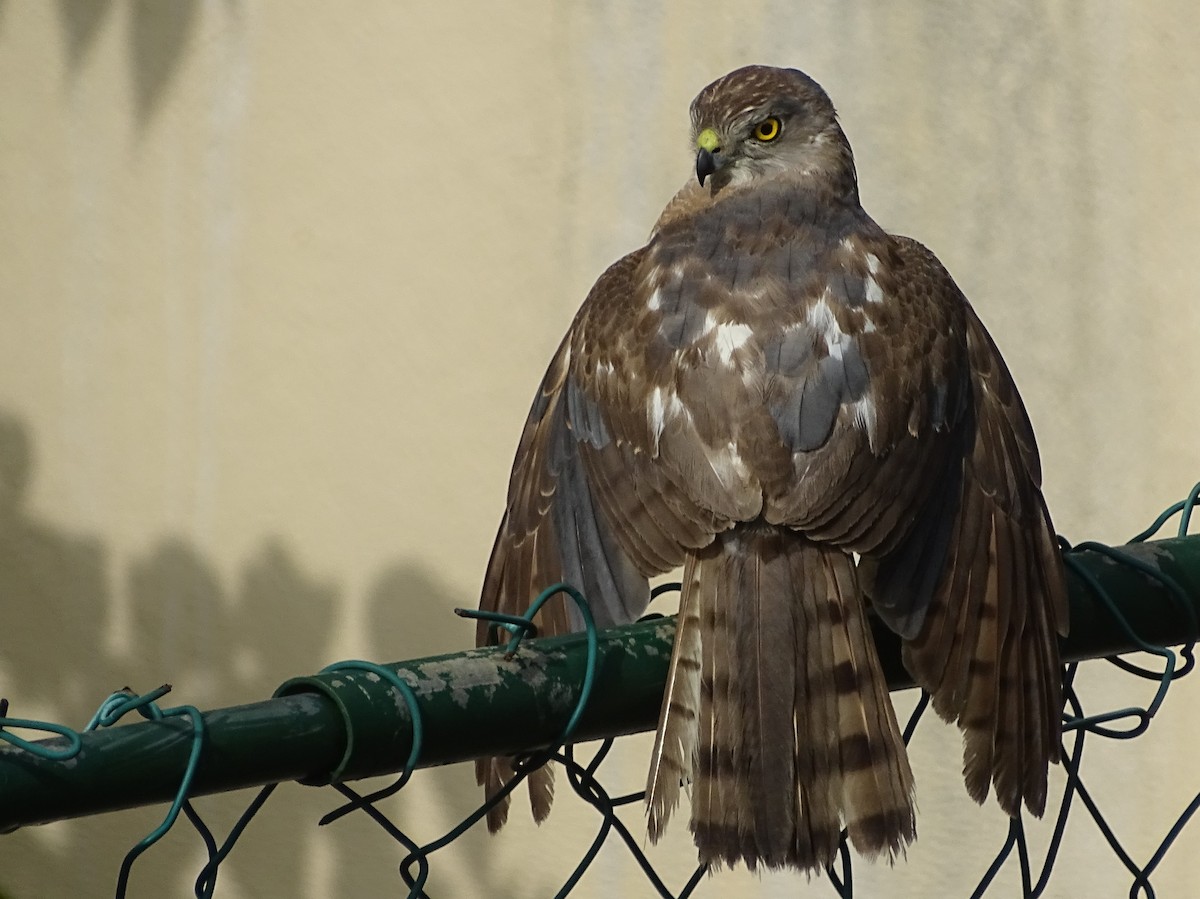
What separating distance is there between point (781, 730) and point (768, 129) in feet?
6.71

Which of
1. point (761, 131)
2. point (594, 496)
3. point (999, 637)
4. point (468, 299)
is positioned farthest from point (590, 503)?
point (468, 299)

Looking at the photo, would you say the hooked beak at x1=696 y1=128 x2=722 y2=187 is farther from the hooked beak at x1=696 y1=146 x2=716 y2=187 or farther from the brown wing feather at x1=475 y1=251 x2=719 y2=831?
the brown wing feather at x1=475 y1=251 x2=719 y2=831

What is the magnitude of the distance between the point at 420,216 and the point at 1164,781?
108 inches

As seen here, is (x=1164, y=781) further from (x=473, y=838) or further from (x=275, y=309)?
(x=275, y=309)

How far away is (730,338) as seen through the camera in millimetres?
3107

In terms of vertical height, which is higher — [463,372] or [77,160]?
[77,160]

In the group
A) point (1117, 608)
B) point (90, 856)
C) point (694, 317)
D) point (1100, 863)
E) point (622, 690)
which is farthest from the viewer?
point (90, 856)

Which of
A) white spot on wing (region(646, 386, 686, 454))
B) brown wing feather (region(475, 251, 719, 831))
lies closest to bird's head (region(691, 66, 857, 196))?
brown wing feather (region(475, 251, 719, 831))

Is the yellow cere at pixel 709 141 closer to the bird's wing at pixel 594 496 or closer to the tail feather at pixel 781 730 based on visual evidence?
the bird's wing at pixel 594 496

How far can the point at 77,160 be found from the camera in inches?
215

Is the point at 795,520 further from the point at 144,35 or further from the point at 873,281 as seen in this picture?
the point at 144,35

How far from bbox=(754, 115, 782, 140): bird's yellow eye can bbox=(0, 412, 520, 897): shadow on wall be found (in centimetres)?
167

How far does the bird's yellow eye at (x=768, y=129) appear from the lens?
412 centimetres

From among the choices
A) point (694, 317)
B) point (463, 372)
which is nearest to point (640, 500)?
point (694, 317)
